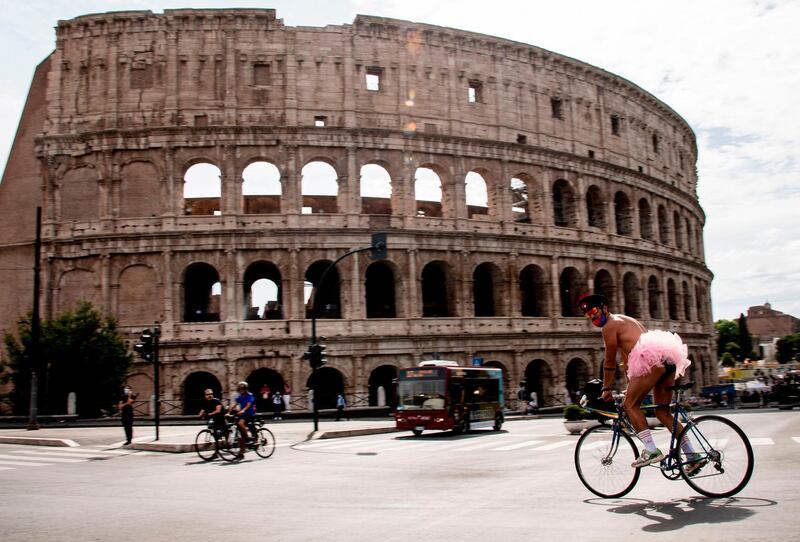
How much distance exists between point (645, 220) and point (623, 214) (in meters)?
2.81

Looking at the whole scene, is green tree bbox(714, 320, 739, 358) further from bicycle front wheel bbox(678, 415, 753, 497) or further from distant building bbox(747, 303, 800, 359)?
bicycle front wheel bbox(678, 415, 753, 497)

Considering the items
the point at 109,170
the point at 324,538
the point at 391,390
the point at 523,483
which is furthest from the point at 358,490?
the point at 109,170

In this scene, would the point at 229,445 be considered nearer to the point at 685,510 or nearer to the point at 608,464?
the point at 608,464

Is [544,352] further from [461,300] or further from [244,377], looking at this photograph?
[244,377]

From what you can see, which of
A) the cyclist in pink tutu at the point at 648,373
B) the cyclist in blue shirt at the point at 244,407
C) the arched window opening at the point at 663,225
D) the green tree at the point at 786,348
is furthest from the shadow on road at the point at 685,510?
the green tree at the point at 786,348

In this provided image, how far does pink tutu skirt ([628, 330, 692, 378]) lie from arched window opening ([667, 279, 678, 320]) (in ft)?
138

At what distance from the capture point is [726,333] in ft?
422

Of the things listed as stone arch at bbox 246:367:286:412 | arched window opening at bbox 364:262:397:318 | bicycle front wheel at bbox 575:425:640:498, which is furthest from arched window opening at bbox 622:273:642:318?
bicycle front wheel at bbox 575:425:640:498

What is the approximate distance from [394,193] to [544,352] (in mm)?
11440

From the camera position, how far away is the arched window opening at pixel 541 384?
3788 cm

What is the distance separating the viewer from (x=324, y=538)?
246 inches

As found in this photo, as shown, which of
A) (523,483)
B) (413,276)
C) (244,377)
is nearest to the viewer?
(523,483)

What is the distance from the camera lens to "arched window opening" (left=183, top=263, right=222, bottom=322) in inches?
1399

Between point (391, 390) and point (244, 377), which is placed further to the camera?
point (391, 390)
